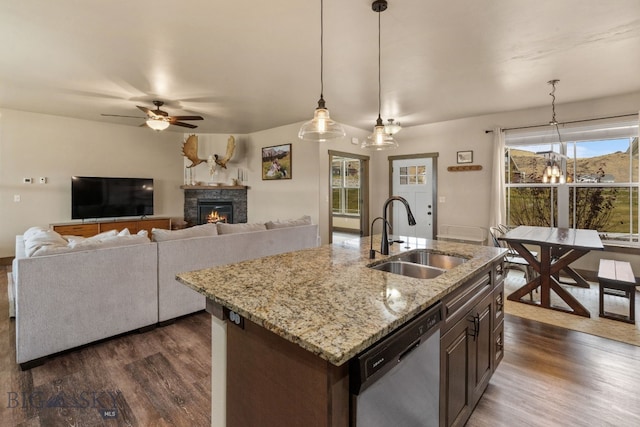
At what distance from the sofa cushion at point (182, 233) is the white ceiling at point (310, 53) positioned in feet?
5.84

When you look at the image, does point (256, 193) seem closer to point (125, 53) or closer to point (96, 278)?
point (125, 53)

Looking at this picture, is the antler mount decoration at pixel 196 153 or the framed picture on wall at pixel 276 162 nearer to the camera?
the framed picture on wall at pixel 276 162

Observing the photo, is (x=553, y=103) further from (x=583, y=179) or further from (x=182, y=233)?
(x=182, y=233)

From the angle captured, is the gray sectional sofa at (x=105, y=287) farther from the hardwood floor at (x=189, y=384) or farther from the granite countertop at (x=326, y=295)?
the granite countertop at (x=326, y=295)

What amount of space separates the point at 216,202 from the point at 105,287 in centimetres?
480

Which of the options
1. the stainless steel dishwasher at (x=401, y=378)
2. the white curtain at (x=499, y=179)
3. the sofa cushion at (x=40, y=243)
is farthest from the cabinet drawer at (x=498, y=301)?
the white curtain at (x=499, y=179)

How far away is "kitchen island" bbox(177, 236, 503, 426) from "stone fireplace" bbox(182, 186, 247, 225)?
5679mm

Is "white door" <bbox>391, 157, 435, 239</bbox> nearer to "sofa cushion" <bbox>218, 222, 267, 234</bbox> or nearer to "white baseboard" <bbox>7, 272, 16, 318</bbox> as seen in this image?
"sofa cushion" <bbox>218, 222, 267, 234</bbox>

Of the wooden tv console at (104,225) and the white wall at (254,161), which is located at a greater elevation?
the white wall at (254,161)

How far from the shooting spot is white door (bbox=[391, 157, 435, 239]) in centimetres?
603

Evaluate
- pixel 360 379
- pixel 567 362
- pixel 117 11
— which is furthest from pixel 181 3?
pixel 567 362

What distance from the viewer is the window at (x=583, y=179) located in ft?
14.0

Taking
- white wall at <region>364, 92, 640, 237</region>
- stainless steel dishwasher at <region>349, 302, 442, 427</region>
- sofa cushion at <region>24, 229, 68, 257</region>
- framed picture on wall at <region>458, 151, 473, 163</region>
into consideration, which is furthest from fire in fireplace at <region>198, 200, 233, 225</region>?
stainless steel dishwasher at <region>349, 302, 442, 427</region>

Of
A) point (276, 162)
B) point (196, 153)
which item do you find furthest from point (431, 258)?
point (196, 153)
